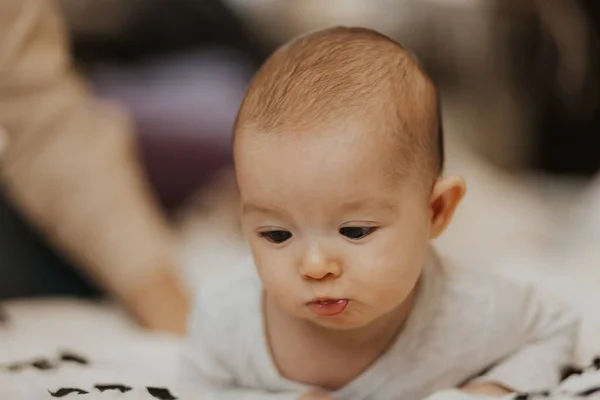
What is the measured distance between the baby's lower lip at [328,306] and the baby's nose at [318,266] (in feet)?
0.08

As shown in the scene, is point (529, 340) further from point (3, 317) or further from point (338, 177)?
point (3, 317)

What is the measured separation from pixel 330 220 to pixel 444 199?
0.12 metres

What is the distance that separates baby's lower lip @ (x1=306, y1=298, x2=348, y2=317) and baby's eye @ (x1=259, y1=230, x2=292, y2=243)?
0.18ft

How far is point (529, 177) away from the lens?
2.32 metres

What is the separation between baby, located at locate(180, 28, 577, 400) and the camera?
672 mm

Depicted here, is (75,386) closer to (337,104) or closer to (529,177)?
(337,104)

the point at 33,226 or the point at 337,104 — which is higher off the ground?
the point at 33,226

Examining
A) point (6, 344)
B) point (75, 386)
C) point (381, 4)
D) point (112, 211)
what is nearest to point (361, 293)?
point (75, 386)

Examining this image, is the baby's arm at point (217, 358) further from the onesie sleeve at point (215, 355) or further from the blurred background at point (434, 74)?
the blurred background at point (434, 74)

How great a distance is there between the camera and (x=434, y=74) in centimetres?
261

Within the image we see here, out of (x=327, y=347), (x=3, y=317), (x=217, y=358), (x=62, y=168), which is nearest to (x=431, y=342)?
(x=327, y=347)

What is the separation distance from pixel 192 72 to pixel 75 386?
1495mm

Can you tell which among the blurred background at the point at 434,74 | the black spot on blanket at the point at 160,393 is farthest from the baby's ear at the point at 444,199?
the blurred background at the point at 434,74

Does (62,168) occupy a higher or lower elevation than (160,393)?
higher
